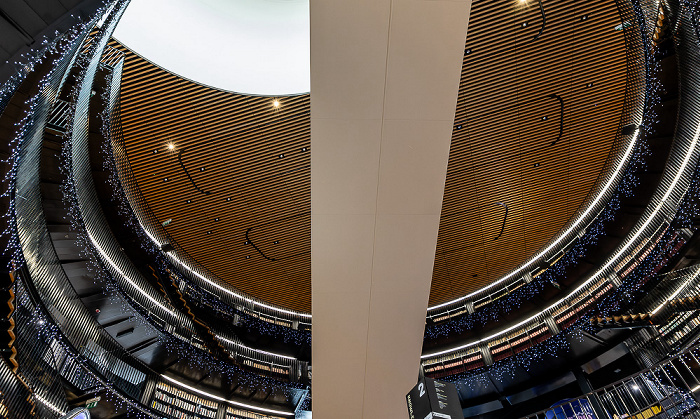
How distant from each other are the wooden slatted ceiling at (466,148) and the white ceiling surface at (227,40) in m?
0.29

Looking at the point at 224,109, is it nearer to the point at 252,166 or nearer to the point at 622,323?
the point at 252,166

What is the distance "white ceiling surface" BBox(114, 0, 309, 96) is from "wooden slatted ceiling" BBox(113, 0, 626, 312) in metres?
0.29

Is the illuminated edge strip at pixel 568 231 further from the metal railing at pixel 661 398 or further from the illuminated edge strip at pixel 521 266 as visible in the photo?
the metal railing at pixel 661 398

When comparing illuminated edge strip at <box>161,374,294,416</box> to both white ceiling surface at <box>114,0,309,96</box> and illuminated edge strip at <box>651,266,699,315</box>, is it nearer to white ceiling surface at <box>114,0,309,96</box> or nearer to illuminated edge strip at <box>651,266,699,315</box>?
white ceiling surface at <box>114,0,309,96</box>

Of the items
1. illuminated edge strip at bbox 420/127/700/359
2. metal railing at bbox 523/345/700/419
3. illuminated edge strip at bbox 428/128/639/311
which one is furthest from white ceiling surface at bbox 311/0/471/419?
illuminated edge strip at bbox 428/128/639/311

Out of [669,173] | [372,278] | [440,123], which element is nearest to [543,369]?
[669,173]

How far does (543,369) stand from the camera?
10.7m

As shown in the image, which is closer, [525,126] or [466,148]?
[525,126]

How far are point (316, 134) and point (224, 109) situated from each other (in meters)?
6.57

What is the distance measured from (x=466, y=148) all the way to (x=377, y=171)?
7110 millimetres

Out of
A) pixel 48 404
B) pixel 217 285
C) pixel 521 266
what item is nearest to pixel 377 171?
pixel 48 404

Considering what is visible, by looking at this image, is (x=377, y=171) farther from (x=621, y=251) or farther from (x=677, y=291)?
(x=677, y=291)

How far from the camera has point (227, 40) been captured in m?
7.84

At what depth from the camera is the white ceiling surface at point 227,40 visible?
729 centimetres
